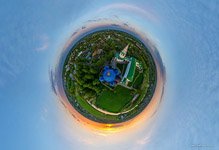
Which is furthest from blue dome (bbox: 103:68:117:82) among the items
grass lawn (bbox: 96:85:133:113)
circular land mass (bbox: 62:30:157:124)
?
grass lawn (bbox: 96:85:133:113)

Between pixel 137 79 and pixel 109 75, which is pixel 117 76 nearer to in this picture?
pixel 109 75

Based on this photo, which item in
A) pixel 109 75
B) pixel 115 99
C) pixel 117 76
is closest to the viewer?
pixel 109 75

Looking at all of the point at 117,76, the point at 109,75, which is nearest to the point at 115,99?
the point at 117,76

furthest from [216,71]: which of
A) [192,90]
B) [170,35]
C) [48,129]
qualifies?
[48,129]

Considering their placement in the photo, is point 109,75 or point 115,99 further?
point 115,99

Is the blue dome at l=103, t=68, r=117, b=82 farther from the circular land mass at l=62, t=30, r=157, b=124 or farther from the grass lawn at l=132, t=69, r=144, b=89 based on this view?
the grass lawn at l=132, t=69, r=144, b=89

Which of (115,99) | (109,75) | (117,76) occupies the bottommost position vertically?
(115,99)

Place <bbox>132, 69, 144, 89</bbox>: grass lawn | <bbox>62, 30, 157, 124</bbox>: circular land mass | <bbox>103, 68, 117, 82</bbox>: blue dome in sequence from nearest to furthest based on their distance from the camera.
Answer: <bbox>103, 68, 117, 82</bbox>: blue dome
<bbox>62, 30, 157, 124</bbox>: circular land mass
<bbox>132, 69, 144, 89</bbox>: grass lawn
